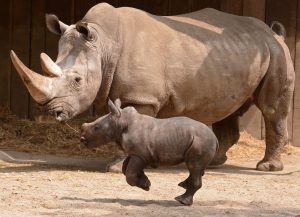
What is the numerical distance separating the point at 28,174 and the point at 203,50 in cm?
233

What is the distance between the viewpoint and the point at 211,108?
27.3 feet

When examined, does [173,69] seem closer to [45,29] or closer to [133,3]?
[133,3]

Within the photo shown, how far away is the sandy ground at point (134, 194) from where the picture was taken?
5.42 m

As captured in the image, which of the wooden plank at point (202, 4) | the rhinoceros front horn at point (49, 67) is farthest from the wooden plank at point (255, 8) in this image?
the rhinoceros front horn at point (49, 67)

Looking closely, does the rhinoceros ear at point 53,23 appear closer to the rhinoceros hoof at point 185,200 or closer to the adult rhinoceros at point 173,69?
the adult rhinoceros at point 173,69

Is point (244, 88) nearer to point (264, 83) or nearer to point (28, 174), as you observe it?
point (264, 83)

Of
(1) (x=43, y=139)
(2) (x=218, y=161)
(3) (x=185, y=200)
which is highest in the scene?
(3) (x=185, y=200)

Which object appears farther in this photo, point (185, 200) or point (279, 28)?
point (279, 28)

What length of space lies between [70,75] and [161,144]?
207 cm

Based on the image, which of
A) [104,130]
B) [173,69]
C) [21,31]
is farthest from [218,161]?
[21,31]

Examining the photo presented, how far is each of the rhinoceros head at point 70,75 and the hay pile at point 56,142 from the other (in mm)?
Answer: 1985

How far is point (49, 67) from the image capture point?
7273mm

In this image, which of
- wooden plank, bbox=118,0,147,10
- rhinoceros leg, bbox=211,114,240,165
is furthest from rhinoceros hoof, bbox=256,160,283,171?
wooden plank, bbox=118,0,147,10

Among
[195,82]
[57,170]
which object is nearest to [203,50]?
[195,82]
